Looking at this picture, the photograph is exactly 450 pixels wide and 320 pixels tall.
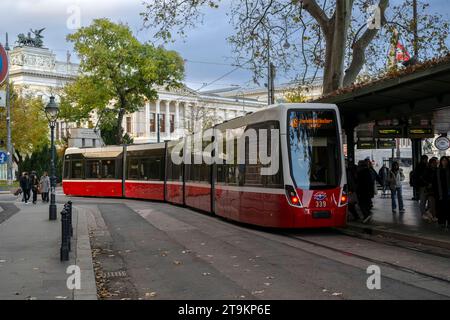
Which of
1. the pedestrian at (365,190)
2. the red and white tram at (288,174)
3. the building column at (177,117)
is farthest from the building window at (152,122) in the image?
the pedestrian at (365,190)

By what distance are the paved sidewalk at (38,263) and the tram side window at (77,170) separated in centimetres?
1887

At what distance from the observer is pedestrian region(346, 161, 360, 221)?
18.0 metres

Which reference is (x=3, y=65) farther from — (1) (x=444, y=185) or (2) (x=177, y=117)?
(2) (x=177, y=117)

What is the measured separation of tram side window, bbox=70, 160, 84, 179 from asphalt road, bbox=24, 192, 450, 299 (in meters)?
20.6

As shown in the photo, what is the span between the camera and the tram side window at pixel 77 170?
3716 cm

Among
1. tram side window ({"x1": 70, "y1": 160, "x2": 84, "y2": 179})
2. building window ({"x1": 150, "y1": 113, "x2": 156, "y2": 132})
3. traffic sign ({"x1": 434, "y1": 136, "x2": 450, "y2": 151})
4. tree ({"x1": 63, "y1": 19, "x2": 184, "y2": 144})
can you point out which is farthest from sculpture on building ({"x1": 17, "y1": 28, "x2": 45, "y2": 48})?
traffic sign ({"x1": 434, "y1": 136, "x2": 450, "y2": 151})

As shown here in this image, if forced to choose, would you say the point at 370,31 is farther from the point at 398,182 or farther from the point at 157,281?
the point at 157,281

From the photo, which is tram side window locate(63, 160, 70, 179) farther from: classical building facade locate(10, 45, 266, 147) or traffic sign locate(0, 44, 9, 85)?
classical building facade locate(10, 45, 266, 147)

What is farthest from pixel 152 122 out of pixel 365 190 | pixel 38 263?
pixel 38 263

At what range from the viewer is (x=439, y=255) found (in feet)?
38.1

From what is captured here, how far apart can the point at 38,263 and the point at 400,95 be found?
949 centimetres

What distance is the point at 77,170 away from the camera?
123 ft

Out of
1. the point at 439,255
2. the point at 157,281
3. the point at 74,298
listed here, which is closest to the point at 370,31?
the point at 439,255

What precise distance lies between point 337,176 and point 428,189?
3.15 meters
